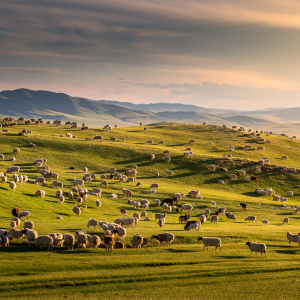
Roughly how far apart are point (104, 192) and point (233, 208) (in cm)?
2371

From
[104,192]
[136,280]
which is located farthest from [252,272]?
[104,192]

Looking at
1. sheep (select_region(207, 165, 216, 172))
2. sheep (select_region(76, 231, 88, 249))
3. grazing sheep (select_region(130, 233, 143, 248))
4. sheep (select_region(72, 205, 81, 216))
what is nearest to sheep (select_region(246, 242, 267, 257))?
grazing sheep (select_region(130, 233, 143, 248))

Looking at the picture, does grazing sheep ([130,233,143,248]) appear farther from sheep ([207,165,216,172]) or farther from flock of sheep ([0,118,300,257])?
sheep ([207,165,216,172])

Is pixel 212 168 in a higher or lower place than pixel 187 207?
higher

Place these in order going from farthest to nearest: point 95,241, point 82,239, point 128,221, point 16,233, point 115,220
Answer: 1. point 115,220
2. point 128,221
3. point 95,241
4. point 82,239
5. point 16,233

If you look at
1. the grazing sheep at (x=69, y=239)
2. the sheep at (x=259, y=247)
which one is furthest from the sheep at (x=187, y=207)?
the grazing sheep at (x=69, y=239)

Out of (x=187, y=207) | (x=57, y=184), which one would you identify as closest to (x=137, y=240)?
(x=187, y=207)

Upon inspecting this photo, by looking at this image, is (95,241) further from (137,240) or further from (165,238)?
(165,238)

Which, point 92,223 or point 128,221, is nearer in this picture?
point 92,223

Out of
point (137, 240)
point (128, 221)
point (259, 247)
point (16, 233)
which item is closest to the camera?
point (16, 233)

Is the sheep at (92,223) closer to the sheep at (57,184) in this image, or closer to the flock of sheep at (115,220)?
the flock of sheep at (115,220)

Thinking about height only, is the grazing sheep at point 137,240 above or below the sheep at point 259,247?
below

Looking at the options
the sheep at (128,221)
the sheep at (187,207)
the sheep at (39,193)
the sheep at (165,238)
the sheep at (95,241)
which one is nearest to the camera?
the sheep at (95,241)

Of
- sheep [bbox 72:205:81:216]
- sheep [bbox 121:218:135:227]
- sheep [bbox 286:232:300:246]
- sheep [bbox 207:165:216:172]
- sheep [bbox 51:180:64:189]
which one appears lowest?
sheep [bbox 72:205:81:216]
